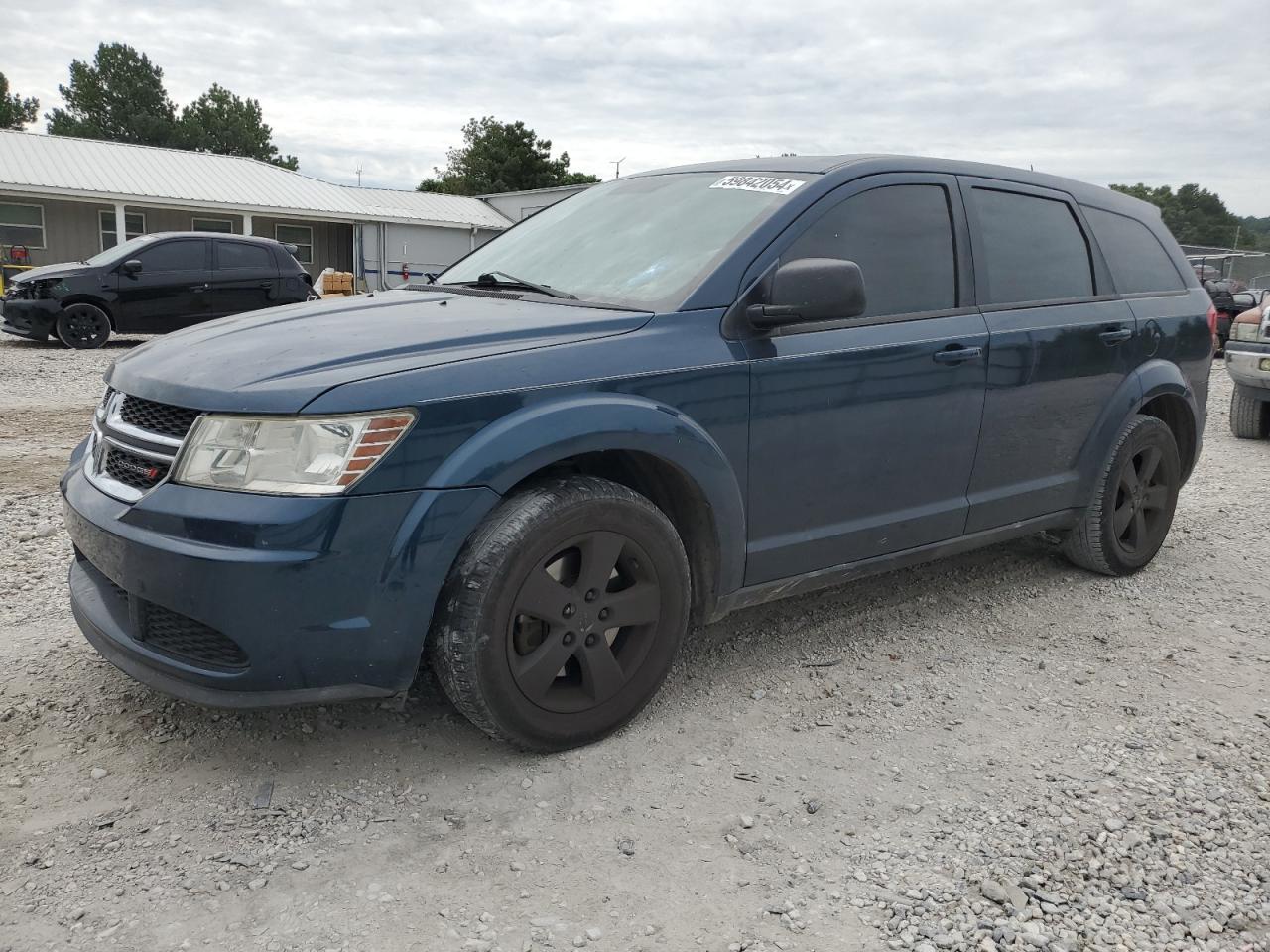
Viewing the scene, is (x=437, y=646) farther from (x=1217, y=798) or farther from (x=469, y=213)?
(x=469, y=213)

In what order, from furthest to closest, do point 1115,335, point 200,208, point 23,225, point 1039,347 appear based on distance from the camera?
1. point 200,208
2. point 23,225
3. point 1115,335
4. point 1039,347

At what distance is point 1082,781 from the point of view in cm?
281

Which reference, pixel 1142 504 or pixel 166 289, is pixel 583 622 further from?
pixel 166 289

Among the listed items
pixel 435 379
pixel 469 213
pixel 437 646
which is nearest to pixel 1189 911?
pixel 437 646

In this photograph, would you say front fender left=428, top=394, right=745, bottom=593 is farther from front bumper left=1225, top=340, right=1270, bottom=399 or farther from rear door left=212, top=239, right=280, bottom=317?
rear door left=212, top=239, right=280, bottom=317

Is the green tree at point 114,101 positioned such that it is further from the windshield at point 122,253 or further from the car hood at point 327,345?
the car hood at point 327,345

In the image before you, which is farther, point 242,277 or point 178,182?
point 178,182

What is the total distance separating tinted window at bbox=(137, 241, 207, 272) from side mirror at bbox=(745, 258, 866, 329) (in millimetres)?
12122

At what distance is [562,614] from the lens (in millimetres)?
2715

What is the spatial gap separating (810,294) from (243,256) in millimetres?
12578

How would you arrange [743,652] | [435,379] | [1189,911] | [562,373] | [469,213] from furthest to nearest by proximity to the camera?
[469,213], [743,652], [562,373], [435,379], [1189,911]

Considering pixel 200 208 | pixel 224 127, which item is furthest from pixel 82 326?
pixel 224 127

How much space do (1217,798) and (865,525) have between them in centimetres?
127

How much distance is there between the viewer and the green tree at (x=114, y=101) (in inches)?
2373
